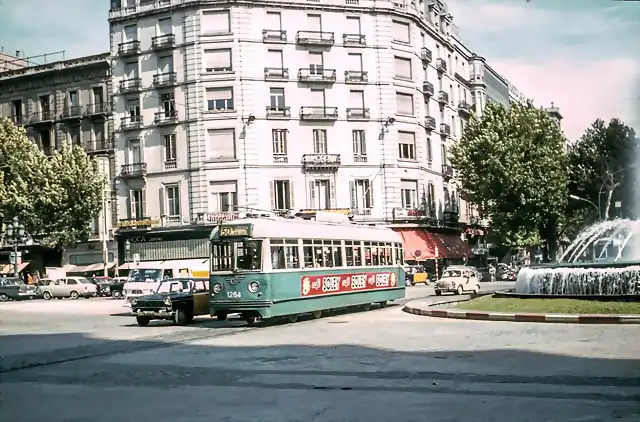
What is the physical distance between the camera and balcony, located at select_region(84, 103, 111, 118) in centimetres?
6112

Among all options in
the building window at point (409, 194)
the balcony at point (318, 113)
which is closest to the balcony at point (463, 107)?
the building window at point (409, 194)

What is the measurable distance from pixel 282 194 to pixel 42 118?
2278 centimetres

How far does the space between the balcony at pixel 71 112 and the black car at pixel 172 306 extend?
1551 inches

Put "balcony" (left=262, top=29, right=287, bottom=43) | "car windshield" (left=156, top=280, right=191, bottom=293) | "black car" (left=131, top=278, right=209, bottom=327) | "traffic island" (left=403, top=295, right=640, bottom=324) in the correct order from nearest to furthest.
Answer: "traffic island" (left=403, top=295, right=640, bottom=324)
"black car" (left=131, top=278, right=209, bottom=327)
"car windshield" (left=156, top=280, right=191, bottom=293)
"balcony" (left=262, top=29, right=287, bottom=43)

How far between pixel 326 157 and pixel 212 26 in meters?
12.1

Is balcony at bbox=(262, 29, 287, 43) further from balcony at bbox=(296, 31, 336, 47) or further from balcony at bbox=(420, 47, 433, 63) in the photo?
balcony at bbox=(420, 47, 433, 63)

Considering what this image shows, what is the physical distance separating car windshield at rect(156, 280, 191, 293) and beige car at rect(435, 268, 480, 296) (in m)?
15.6

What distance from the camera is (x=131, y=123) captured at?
58438 millimetres

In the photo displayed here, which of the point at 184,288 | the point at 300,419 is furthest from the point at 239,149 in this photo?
the point at 300,419

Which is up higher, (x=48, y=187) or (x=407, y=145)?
(x=407, y=145)

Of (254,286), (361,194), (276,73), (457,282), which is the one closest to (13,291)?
(276,73)

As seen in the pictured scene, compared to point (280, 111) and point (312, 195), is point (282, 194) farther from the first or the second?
point (280, 111)

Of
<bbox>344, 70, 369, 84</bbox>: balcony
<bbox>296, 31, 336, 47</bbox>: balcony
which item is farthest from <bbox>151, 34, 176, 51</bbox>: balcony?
<bbox>344, 70, 369, 84</bbox>: balcony

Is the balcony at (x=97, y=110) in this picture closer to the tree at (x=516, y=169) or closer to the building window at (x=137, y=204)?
the building window at (x=137, y=204)
